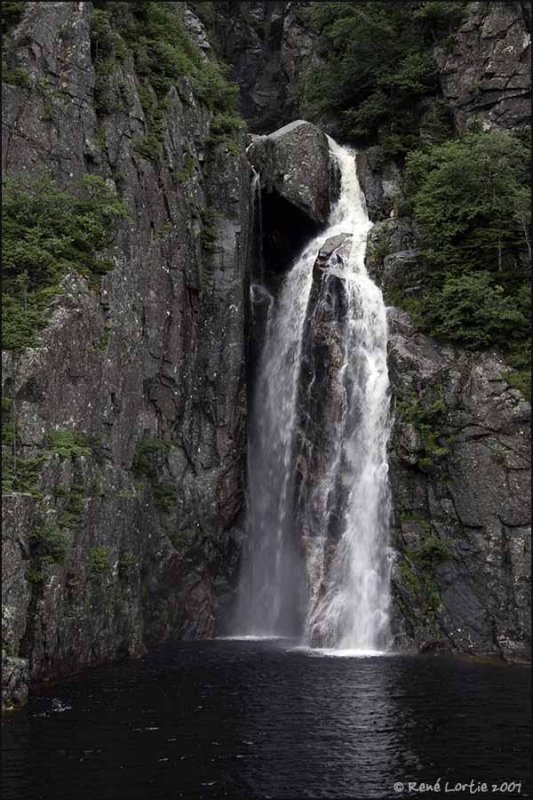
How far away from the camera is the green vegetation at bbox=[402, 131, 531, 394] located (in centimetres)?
2598

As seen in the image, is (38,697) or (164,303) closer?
(38,697)

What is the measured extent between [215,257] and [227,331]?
300 centimetres

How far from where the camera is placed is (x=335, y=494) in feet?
88.2

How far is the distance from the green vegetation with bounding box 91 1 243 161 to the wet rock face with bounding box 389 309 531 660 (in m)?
12.9

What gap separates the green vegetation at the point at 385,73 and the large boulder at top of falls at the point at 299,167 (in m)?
3.40

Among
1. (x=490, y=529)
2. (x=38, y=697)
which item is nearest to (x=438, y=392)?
(x=490, y=529)

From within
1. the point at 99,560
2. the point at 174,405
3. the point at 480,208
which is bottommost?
the point at 99,560

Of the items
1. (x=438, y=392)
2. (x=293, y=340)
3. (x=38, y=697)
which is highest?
(x=293, y=340)

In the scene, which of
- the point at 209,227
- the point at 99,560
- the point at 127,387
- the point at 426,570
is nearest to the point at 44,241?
the point at 127,387

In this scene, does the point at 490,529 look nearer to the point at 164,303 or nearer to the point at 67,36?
the point at 164,303

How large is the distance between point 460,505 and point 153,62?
1970 centimetres

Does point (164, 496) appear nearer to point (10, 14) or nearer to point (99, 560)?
point (99, 560)

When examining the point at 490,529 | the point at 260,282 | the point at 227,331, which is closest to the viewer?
the point at 490,529

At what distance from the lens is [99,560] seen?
20.3m
